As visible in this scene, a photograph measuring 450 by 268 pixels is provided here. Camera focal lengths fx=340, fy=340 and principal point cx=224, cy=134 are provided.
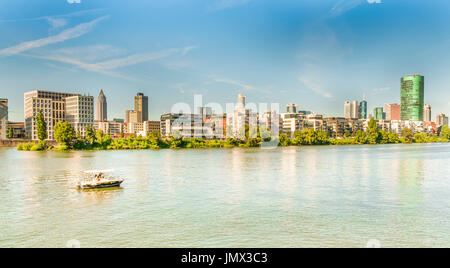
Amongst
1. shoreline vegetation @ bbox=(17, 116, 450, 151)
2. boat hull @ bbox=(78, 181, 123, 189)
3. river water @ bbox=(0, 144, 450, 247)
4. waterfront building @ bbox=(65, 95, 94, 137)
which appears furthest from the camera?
waterfront building @ bbox=(65, 95, 94, 137)

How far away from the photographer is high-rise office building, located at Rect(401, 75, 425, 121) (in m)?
121

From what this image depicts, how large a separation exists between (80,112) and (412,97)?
124 m

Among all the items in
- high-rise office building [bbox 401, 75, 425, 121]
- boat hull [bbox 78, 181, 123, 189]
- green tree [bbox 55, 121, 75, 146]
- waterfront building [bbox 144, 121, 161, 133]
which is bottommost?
boat hull [bbox 78, 181, 123, 189]

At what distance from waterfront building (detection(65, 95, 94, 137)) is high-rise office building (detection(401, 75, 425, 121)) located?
108 meters

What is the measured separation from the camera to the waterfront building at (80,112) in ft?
321

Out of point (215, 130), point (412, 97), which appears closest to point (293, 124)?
point (215, 130)

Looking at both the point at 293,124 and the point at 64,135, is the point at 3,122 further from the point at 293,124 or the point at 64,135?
the point at 293,124

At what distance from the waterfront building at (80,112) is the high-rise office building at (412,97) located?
353ft

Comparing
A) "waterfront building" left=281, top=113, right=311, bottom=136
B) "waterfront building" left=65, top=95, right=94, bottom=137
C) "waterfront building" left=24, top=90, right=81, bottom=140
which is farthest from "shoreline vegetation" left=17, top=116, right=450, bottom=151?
"waterfront building" left=281, top=113, right=311, bottom=136

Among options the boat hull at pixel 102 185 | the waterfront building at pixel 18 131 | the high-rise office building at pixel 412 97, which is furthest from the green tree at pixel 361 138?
the waterfront building at pixel 18 131

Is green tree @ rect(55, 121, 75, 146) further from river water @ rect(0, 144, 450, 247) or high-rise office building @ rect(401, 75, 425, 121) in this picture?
high-rise office building @ rect(401, 75, 425, 121)

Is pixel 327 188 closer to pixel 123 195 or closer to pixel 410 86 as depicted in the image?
pixel 123 195

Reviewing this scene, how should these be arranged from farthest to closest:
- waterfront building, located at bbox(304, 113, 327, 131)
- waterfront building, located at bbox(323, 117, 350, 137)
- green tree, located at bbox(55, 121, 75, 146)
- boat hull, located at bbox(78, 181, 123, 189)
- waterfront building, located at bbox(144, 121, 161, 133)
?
waterfront building, located at bbox(144, 121, 161, 133), waterfront building, located at bbox(323, 117, 350, 137), waterfront building, located at bbox(304, 113, 327, 131), green tree, located at bbox(55, 121, 75, 146), boat hull, located at bbox(78, 181, 123, 189)

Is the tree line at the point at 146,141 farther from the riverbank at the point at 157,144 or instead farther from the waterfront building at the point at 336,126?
the waterfront building at the point at 336,126
